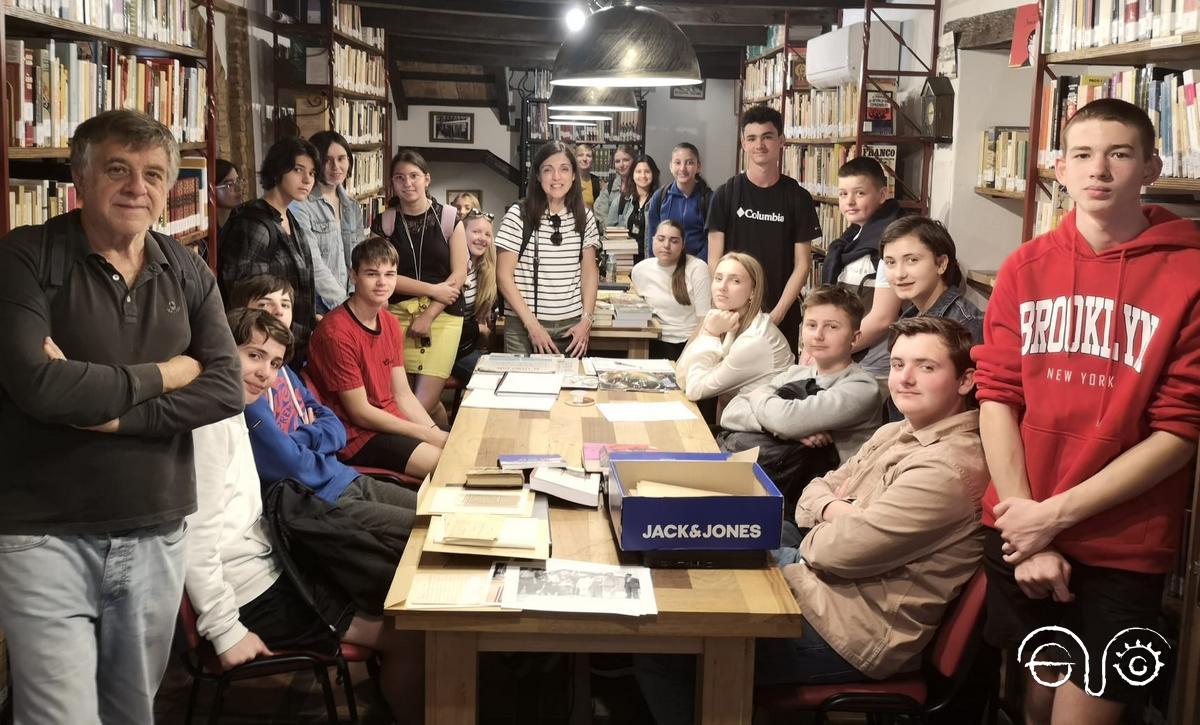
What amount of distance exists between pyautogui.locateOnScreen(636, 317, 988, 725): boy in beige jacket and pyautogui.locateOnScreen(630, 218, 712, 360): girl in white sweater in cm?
248

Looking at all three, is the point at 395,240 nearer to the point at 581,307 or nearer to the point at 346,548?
the point at 581,307

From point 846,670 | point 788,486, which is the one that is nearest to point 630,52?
point 788,486

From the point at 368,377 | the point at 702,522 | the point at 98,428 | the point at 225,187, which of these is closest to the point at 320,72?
the point at 225,187

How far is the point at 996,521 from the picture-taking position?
6.77 feet

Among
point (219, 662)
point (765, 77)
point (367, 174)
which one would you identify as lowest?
point (219, 662)

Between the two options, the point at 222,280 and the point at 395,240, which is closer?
the point at 222,280

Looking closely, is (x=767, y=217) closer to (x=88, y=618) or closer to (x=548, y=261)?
(x=548, y=261)

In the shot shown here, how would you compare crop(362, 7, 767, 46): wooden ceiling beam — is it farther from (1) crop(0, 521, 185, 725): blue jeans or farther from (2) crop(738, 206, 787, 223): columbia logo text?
(1) crop(0, 521, 185, 725): blue jeans

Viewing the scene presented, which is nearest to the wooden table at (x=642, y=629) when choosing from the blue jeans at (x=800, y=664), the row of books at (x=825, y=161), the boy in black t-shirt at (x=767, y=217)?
the blue jeans at (x=800, y=664)

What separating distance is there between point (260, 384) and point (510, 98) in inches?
380

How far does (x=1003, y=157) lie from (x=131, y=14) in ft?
11.5

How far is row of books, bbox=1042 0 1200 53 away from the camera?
2623 mm

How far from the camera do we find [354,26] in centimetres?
779

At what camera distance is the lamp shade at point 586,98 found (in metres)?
4.99
